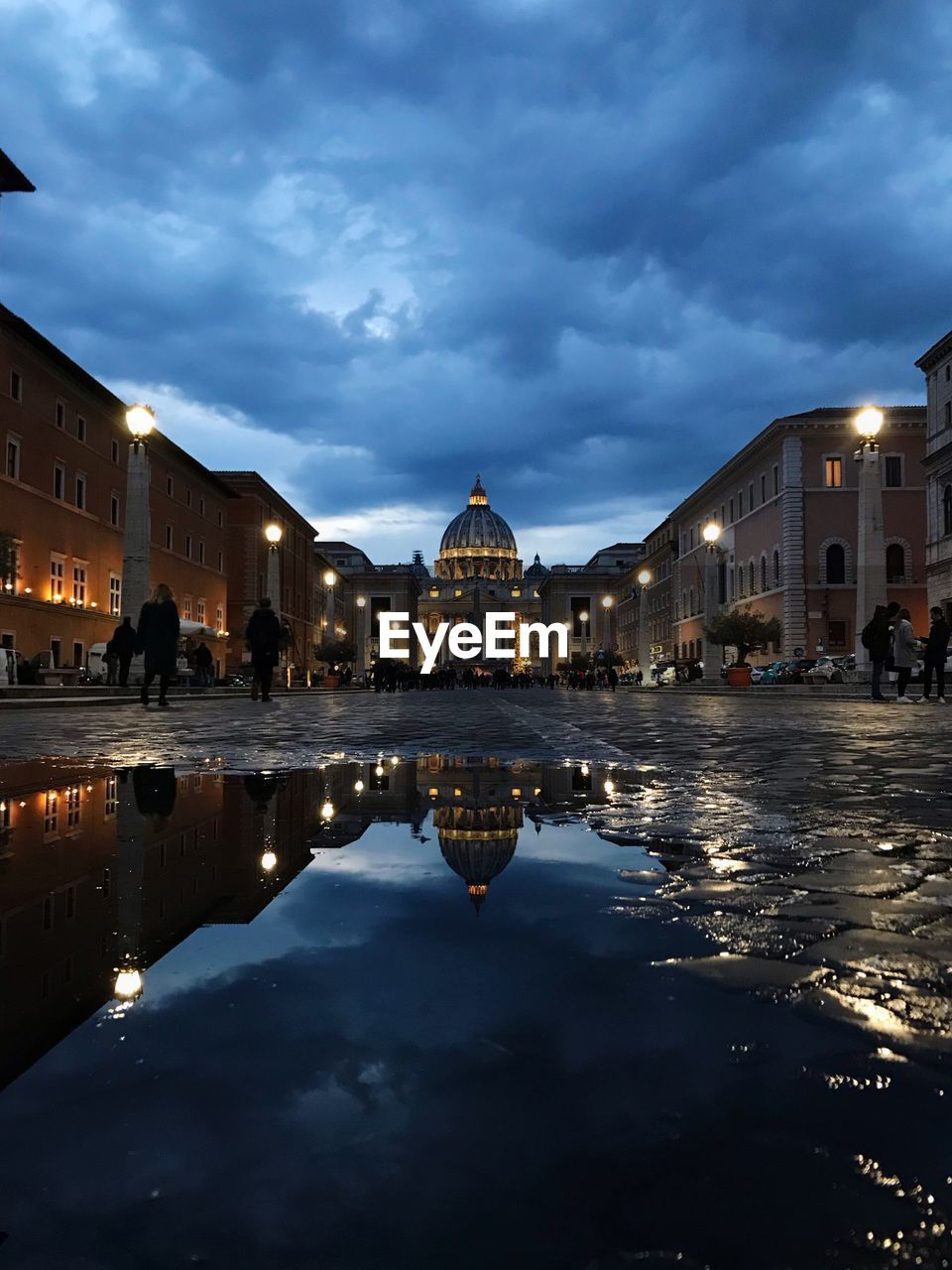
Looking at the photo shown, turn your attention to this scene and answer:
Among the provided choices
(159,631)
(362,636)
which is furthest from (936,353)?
(362,636)

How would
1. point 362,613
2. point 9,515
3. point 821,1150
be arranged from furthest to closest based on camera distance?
point 362,613 → point 9,515 → point 821,1150

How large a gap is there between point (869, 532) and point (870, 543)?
1.16ft

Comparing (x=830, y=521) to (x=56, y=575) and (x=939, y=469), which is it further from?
(x=56, y=575)

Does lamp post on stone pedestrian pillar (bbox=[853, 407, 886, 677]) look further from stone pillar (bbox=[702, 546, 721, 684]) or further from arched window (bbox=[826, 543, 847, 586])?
arched window (bbox=[826, 543, 847, 586])

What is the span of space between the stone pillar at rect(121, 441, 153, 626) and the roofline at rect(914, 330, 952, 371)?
1282 inches

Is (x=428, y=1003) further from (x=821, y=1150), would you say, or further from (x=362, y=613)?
(x=362, y=613)

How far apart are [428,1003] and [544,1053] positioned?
27 cm

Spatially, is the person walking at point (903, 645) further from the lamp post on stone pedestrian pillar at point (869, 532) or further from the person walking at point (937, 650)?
the lamp post on stone pedestrian pillar at point (869, 532)

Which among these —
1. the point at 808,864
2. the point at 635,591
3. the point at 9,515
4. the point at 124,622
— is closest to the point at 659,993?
the point at 808,864

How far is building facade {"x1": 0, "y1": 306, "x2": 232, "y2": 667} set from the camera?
110ft

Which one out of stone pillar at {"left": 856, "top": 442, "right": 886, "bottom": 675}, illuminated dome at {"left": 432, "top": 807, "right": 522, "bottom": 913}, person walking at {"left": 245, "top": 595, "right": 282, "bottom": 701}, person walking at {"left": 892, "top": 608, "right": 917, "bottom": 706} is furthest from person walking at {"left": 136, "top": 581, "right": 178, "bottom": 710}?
stone pillar at {"left": 856, "top": 442, "right": 886, "bottom": 675}

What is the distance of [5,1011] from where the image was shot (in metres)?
1.53

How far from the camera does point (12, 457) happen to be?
33938 millimetres

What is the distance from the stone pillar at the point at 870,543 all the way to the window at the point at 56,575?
88.1 feet
